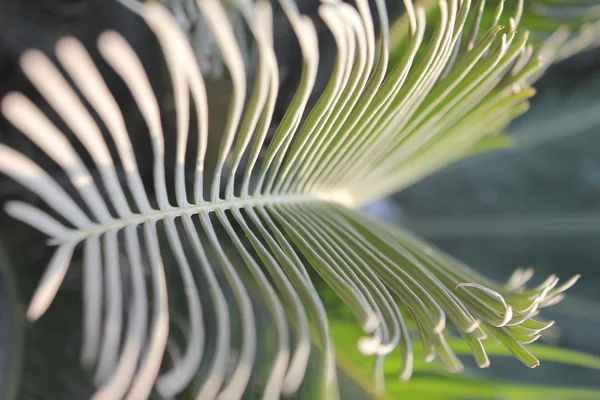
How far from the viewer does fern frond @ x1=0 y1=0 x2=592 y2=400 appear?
222 mm

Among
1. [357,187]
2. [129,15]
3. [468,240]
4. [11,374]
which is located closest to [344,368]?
[357,187]

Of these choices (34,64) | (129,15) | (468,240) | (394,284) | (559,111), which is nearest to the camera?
(34,64)

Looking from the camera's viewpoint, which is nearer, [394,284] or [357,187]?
[394,284]

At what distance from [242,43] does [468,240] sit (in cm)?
86

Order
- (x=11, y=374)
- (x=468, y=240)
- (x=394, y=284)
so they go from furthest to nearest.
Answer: (x=468, y=240), (x=11, y=374), (x=394, y=284)

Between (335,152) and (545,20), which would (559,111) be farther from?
(335,152)

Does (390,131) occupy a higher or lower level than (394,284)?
higher

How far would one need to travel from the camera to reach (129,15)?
0.57 meters

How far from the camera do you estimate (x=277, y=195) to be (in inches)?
15.7

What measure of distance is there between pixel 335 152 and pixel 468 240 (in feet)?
2.93

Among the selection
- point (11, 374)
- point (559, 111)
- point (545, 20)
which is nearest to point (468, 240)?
point (559, 111)

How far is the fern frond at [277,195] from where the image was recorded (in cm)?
22

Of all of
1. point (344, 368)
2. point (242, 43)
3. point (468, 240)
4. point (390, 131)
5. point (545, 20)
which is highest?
point (468, 240)

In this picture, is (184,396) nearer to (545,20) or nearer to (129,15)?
(129,15)
